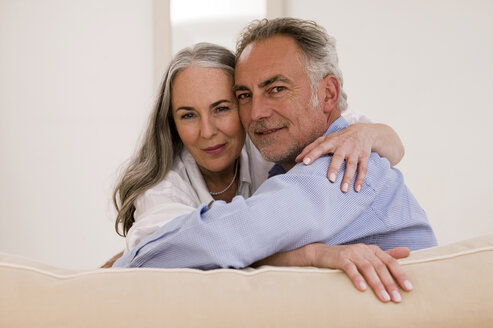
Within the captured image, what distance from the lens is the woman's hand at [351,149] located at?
4.55 ft

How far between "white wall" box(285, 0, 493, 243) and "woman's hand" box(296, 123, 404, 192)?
2.76 m

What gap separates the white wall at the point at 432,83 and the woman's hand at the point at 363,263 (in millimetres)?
3416

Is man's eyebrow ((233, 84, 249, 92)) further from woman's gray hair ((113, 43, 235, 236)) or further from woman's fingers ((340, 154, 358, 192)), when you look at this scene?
woman's fingers ((340, 154, 358, 192))

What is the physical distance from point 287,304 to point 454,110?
156 inches

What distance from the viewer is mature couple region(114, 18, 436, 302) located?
3.87 feet

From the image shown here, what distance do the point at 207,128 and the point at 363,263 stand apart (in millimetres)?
1052

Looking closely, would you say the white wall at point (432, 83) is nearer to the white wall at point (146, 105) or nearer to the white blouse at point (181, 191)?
the white wall at point (146, 105)

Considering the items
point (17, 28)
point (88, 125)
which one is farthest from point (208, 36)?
point (17, 28)

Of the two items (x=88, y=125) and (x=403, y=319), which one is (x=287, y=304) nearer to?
(x=403, y=319)

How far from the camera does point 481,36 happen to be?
4570 millimetres

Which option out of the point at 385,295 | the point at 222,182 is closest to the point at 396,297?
the point at 385,295

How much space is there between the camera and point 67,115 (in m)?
4.66

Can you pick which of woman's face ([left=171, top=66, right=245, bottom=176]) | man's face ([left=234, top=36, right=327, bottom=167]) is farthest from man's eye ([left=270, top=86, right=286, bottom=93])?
woman's face ([left=171, top=66, right=245, bottom=176])

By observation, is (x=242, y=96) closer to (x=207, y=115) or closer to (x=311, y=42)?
(x=207, y=115)
